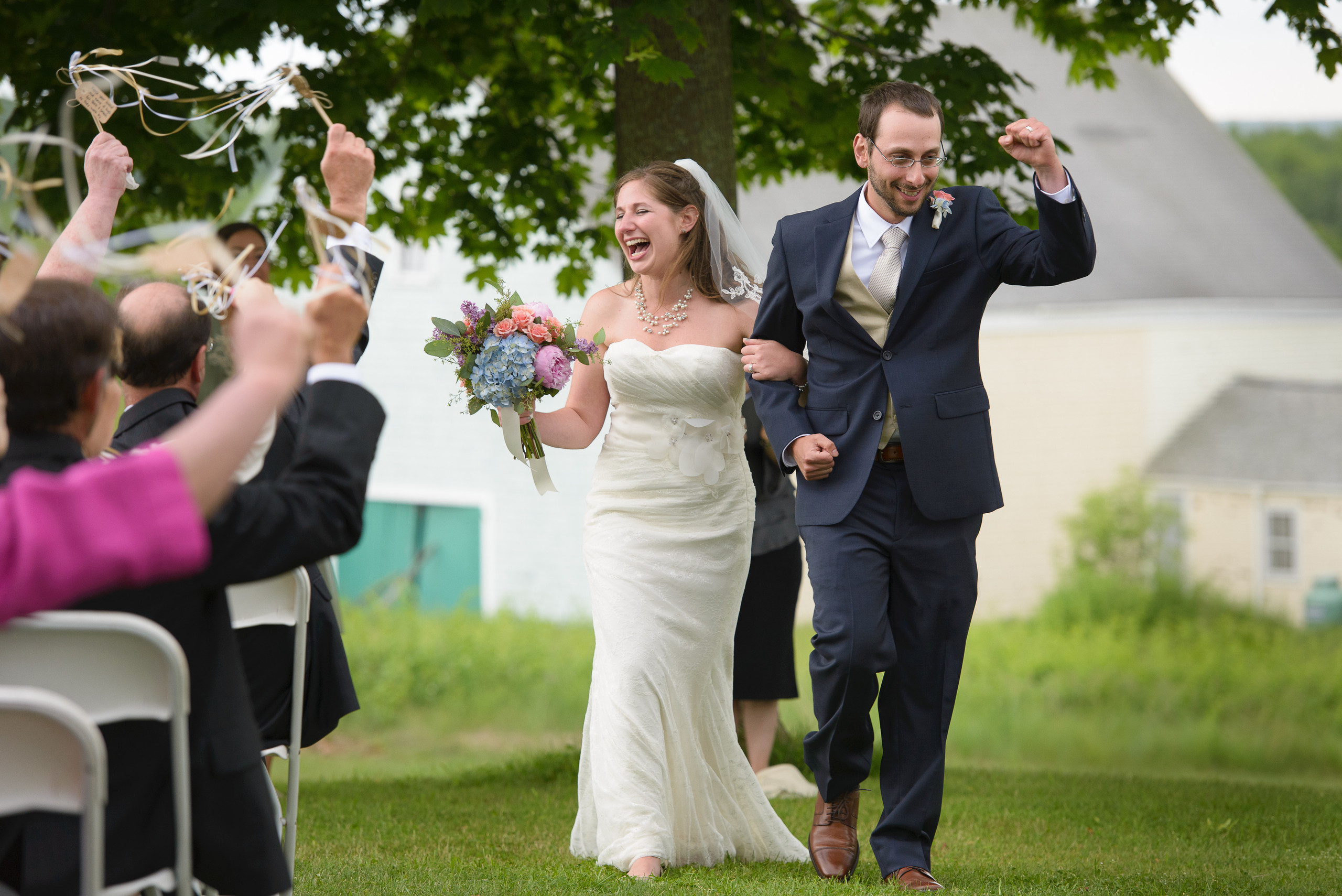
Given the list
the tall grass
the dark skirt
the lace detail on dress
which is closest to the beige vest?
the lace detail on dress

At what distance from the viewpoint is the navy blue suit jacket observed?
3971mm

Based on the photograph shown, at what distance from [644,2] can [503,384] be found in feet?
7.44

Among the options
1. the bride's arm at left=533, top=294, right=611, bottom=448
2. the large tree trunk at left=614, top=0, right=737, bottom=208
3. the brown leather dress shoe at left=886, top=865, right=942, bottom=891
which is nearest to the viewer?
the brown leather dress shoe at left=886, top=865, right=942, bottom=891

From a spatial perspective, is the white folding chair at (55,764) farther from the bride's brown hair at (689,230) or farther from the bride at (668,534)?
the bride's brown hair at (689,230)

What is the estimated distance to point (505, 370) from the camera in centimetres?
441

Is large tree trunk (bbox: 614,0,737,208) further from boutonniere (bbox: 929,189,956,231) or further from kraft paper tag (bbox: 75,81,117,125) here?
kraft paper tag (bbox: 75,81,117,125)

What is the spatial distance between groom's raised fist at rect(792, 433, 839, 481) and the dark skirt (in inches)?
95.0

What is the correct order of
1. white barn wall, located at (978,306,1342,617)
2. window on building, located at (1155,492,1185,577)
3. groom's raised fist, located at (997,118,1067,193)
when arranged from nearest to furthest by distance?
1. groom's raised fist, located at (997,118,1067,193)
2. window on building, located at (1155,492,1185,577)
3. white barn wall, located at (978,306,1342,617)

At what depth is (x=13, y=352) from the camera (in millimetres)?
2115

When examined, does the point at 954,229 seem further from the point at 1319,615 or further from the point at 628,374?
the point at 1319,615

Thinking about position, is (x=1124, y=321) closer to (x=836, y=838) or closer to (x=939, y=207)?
(x=939, y=207)

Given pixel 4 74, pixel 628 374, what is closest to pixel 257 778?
pixel 628 374

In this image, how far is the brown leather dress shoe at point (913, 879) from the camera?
3906 mm

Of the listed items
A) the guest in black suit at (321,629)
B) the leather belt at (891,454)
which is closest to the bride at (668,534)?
the leather belt at (891,454)
